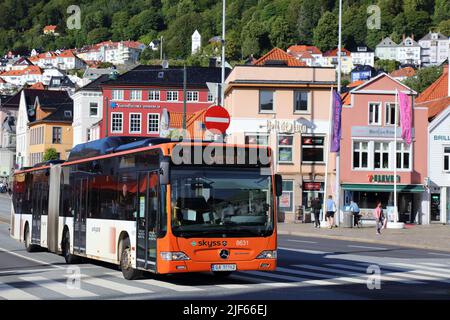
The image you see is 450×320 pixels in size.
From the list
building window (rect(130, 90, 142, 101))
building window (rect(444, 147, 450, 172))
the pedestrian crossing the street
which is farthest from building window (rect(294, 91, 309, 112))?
the pedestrian crossing the street

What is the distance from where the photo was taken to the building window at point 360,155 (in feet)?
200

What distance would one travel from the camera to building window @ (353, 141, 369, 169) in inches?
2397

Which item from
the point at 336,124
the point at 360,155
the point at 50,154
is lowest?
the point at 360,155

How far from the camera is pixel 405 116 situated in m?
60.1

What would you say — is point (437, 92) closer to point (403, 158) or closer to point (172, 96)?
point (403, 158)

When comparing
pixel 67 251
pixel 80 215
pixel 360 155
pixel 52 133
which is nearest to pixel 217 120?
pixel 67 251

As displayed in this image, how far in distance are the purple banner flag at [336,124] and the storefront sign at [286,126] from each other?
5.75m

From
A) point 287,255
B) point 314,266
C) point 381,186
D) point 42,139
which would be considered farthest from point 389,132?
point 42,139

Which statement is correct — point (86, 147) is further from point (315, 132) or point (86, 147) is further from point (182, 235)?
point (315, 132)

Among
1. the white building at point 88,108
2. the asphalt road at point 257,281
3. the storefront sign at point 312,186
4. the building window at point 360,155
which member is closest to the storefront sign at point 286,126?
the storefront sign at point 312,186

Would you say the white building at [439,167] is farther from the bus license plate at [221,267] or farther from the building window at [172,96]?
the bus license plate at [221,267]

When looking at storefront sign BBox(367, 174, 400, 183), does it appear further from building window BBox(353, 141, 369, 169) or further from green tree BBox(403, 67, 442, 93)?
green tree BBox(403, 67, 442, 93)

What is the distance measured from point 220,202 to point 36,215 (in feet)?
43.2

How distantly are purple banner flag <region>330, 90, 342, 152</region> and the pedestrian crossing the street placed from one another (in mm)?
32431
